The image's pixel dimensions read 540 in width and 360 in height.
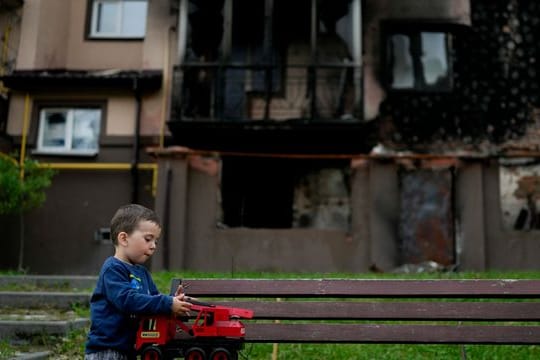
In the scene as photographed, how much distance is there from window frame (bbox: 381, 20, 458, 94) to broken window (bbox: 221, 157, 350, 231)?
229cm

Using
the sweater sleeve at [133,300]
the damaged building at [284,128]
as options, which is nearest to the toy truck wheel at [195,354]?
the sweater sleeve at [133,300]

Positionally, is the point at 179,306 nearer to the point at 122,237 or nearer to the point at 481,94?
the point at 122,237

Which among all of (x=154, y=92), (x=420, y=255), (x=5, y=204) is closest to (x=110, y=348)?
→ (x=5, y=204)

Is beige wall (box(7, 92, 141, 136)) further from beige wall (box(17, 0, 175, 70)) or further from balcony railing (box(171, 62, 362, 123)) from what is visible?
balcony railing (box(171, 62, 362, 123))

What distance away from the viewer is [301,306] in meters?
4.36

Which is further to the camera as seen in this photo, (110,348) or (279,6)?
(279,6)

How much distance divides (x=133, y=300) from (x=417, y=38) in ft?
41.1

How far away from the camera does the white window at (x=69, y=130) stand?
14766 millimetres

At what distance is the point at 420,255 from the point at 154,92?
7.03 m

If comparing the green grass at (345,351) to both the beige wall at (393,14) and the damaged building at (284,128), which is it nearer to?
the damaged building at (284,128)

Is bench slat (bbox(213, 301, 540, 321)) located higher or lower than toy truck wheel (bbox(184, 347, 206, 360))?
higher

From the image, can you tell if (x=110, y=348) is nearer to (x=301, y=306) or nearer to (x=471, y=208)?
(x=301, y=306)

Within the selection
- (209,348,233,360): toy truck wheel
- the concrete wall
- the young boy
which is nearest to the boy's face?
the young boy

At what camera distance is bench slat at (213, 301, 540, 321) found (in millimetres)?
4238
